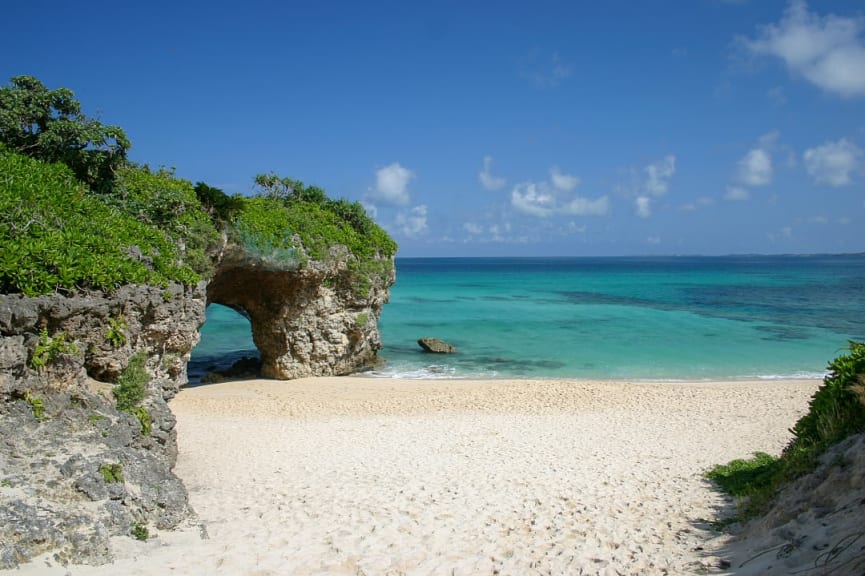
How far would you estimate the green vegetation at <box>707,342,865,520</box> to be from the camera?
25.0 feet

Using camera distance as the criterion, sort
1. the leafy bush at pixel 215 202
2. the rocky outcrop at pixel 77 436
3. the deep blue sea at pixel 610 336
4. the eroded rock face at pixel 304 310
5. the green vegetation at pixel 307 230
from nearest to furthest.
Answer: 1. the rocky outcrop at pixel 77 436
2. the leafy bush at pixel 215 202
3. the green vegetation at pixel 307 230
4. the eroded rock face at pixel 304 310
5. the deep blue sea at pixel 610 336

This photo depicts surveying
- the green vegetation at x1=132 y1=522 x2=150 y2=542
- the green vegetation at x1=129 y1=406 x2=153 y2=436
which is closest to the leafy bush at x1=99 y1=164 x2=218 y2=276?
the green vegetation at x1=129 y1=406 x2=153 y2=436

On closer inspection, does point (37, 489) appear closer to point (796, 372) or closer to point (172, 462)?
Answer: point (172, 462)

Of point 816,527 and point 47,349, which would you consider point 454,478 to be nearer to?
point 816,527

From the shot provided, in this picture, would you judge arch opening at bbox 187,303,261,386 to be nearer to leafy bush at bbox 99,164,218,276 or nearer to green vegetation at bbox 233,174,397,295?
green vegetation at bbox 233,174,397,295

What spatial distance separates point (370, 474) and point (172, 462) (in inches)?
146

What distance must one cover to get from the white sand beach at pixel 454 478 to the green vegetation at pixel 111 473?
39.4 inches

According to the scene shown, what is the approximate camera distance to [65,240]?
31.4 feet

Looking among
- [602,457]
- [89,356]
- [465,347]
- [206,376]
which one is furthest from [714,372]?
[89,356]

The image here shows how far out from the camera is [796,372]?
24.5 metres

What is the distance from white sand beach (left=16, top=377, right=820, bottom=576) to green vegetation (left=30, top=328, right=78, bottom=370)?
313cm

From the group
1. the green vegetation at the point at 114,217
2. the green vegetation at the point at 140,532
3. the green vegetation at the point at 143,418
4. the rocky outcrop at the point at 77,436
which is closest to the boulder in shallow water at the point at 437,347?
the green vegetation at the point at 114,217

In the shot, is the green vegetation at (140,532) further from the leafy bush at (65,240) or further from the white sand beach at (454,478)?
the leafy bush at (65,240)

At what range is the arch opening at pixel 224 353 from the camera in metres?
23.3
